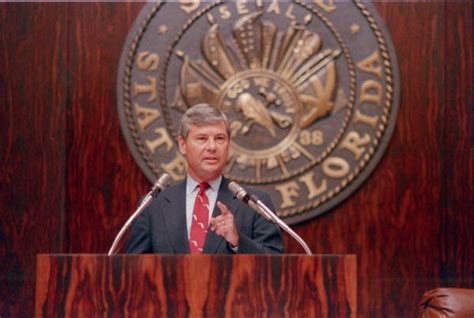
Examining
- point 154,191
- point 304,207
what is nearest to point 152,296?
point 154,191

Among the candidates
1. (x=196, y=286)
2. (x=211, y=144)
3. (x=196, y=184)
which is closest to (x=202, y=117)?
(x=211, y=144)

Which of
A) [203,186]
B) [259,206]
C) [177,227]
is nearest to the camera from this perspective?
[259,206]

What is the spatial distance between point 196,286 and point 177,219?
2.68 feet

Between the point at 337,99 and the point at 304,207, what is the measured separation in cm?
58

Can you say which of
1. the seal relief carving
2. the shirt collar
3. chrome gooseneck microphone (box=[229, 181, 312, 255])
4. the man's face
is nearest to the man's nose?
the man's face

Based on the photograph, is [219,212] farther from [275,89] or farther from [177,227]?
[275,89]

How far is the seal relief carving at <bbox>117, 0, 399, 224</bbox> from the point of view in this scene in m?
4.45

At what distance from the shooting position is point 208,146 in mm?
3207

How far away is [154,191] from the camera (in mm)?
2791

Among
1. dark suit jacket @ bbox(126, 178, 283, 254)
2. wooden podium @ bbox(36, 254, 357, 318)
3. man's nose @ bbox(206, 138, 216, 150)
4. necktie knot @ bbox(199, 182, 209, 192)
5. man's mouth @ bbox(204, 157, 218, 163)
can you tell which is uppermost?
man's nose @ bbox(206, 138, 216, 150)

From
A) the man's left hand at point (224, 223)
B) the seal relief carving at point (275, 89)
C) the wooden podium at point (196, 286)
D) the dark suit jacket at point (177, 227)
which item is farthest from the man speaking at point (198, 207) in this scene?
the seal relief carving at point (275, 89)

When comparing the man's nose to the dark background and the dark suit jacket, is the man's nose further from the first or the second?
the dark background

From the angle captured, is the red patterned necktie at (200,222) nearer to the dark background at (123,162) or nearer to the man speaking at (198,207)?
the man speaking at (198,207)

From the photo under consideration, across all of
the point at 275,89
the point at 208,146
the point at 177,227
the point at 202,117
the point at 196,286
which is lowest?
the point at 196,286
